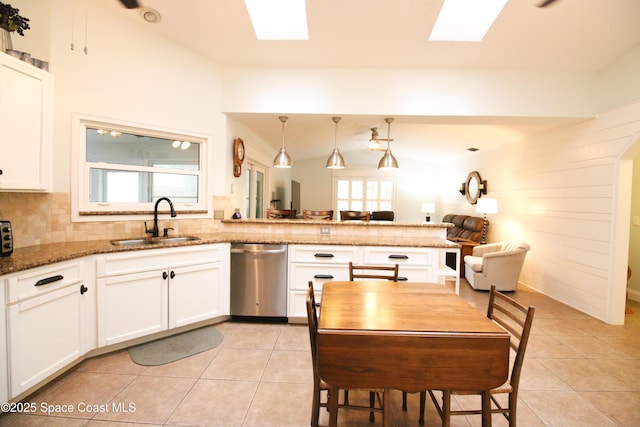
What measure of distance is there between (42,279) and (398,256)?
2.76m

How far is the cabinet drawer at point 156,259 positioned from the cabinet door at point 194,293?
0.07m

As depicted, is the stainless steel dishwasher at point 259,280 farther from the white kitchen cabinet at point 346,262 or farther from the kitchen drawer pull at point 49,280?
the kitchen drawer pull at point 49,280

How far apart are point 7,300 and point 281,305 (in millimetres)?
2009

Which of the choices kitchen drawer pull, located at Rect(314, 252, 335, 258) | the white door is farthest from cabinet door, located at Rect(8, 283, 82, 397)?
the white door

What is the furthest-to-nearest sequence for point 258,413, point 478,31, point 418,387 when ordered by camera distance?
point 478,31 → point 258,413 → point 418,387

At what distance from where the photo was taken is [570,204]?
385 centimetres

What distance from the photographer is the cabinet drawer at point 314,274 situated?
3.07 m

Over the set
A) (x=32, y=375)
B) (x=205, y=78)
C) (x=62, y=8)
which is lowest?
(x=32, y=375)

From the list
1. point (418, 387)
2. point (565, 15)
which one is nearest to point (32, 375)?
point (418, 387)

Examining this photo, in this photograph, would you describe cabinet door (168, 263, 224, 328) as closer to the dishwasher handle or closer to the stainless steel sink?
the dishwasher handle

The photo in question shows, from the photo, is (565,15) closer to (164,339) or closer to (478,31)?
(478,31)

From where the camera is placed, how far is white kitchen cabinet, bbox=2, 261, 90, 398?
1764 mm

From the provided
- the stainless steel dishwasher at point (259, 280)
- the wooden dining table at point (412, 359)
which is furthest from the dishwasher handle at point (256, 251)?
the wooden dining table at point (412, 359)

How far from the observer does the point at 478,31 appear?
2.94m
